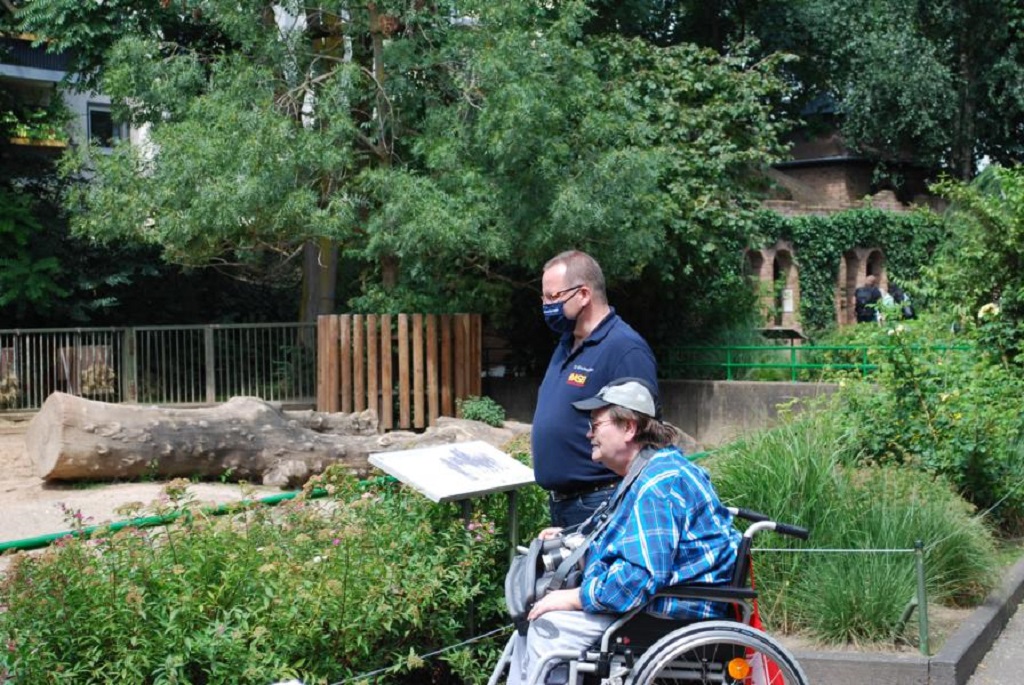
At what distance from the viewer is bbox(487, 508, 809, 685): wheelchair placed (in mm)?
4449

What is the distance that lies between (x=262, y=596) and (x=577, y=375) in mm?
1612

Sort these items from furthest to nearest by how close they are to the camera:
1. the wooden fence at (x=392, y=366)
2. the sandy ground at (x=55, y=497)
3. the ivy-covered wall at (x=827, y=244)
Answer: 1. the ivy-covered wall at (x=827, y=244)
2. the wooden fence at (x=392, y=366)
3. the sandy ground at (x=55, y=497)

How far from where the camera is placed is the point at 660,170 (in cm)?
1783

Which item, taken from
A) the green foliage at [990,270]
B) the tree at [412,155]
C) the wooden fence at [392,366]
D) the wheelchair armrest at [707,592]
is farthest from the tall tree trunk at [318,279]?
the wheelchair armrest at [707,592]

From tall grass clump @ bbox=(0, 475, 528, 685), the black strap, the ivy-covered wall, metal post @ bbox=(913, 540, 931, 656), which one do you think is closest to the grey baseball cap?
the black strap

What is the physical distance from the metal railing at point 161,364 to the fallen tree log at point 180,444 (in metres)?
6.66

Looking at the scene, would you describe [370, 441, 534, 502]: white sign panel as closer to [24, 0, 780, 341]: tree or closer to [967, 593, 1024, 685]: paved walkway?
[967, 593, 1024, 685]: paved walkway

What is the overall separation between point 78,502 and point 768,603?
744 centimetres

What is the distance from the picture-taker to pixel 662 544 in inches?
175

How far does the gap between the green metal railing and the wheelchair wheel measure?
1396 cm

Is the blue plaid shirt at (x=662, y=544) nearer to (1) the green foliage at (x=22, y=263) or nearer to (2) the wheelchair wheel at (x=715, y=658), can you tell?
(2) the wheelchair wheel at (x=715, y=658)

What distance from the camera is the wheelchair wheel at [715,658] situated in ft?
14.5

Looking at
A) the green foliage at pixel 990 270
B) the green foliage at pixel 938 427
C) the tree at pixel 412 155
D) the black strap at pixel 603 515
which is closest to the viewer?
the black strap at pixel 603 515

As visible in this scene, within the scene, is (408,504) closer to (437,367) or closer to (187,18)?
(437,367)
